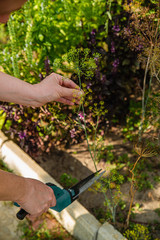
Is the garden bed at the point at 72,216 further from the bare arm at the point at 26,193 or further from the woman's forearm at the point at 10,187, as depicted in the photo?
the woman's forearm at the point at 10,187

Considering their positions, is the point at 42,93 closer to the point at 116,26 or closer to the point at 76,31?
the point at 116,26

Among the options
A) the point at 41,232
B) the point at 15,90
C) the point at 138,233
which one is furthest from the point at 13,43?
Answer: the point at 138,233

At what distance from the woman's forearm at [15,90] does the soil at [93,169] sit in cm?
101

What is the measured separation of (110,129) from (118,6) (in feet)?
4.95

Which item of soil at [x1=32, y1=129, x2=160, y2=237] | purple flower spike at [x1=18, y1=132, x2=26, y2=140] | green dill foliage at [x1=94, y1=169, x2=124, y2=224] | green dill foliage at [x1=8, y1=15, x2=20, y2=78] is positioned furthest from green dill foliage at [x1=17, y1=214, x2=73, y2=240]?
green dill foliage at [x1=8, y1=15, x2=20, y2=78]

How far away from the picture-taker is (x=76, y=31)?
2.59m

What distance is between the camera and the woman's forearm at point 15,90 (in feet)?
4.79

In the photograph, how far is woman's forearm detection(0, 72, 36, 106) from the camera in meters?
1.46

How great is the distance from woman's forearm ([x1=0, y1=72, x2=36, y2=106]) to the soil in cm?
101

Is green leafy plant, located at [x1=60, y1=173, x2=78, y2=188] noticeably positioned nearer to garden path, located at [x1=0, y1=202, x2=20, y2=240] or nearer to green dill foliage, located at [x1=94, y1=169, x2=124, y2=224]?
green dill foliage, located at [x1=94, y1=169, x2=124, y2=224]

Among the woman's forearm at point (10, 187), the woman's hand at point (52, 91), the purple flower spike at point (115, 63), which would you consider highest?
the woman's hand at point (52, 91)

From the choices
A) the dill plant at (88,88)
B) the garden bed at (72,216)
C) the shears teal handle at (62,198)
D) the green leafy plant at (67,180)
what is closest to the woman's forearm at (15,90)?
the dill plant at (88,88)

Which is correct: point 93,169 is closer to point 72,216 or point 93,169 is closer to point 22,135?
point 72,216

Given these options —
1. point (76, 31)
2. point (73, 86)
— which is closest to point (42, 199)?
point (73, 86)
